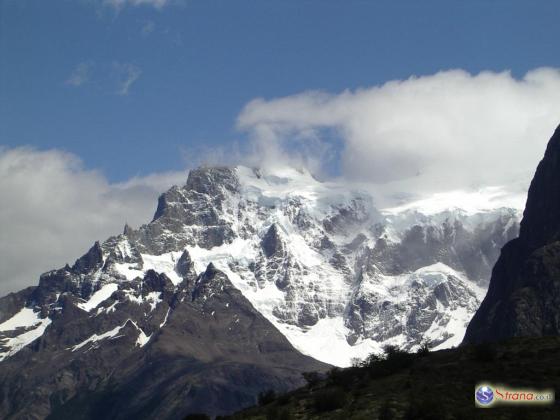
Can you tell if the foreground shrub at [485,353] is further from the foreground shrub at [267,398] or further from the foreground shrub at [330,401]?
the foreground shrub at [267,398]

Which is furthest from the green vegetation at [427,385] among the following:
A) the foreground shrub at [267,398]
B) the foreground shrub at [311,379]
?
the foreground shrub at [311,379]

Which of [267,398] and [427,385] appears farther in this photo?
[267,398]

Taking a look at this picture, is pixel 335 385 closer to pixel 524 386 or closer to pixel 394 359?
pixel 394 359

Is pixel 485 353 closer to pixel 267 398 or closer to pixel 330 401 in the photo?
pixel 330 401

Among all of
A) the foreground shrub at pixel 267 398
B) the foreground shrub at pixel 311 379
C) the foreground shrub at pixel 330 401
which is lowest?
the foreground shrub at pixel 330 401

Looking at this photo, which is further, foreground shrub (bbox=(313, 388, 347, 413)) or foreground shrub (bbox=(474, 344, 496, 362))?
foreground shrub (bbox=(474, 344, 496, 362))

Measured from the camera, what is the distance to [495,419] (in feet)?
190

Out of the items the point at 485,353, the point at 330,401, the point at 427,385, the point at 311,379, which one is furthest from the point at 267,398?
the point at 485,353

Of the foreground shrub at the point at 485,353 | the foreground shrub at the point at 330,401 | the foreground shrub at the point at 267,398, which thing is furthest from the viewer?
the foreground shrub at the point at 267,398

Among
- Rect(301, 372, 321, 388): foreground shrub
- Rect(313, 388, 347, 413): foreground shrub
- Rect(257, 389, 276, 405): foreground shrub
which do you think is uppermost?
Rect(301, 372, 321, 388): foreground shrub

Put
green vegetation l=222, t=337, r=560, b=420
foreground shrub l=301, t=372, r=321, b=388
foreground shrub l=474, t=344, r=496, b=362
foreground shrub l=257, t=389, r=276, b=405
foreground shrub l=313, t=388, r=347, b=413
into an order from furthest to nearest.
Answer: foreground shrub l=301, t=372, r=321, b=388
foreground shrub l=257, t=389, r=276, b=405
foreground shrub l=474, t=344, r=496, b=362
foreground shrub l=313, t=388, r=347, b=413
green vegetation l=222, t=337, r=560, b=420

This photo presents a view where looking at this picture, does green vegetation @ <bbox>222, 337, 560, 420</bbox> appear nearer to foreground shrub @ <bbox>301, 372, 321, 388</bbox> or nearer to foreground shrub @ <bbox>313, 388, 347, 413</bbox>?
foreground shrub @ <bbox>313, 388, 347, 413</bbox>

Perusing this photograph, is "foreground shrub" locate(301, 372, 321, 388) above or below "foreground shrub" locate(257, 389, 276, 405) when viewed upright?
above

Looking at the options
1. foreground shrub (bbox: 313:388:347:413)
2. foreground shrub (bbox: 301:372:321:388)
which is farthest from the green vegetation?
foreground shrub (bbox: 301:372:321:388)
